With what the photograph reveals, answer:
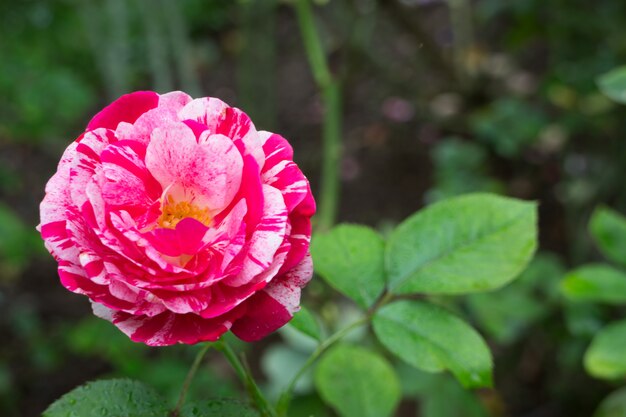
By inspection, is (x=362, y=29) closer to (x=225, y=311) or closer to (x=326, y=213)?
(x=326, y=213)

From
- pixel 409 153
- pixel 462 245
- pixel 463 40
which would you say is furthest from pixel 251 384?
pixel 409 153

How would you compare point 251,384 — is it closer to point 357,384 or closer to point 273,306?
point 273,306

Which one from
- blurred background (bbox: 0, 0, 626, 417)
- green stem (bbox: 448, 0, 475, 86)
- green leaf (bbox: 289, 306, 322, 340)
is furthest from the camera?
green stem (bbox: 448, 0, 475, 86)

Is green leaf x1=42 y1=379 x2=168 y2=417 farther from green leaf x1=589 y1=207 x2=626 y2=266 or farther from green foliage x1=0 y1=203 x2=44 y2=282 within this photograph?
green foliage x1=0 y1=203 x2=44 y2=282

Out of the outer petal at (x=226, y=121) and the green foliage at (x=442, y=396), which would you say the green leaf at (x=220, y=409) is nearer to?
the outer petal at (x=226, y=121)

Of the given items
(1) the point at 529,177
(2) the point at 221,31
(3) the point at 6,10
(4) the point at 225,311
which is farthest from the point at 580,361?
(2) the point at 221,31

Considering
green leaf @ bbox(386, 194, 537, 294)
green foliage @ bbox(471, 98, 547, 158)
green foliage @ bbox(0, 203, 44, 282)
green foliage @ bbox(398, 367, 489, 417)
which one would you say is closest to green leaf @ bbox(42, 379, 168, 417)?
green leaf @ bbox(386, 194, 537, 294)
